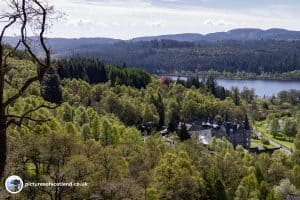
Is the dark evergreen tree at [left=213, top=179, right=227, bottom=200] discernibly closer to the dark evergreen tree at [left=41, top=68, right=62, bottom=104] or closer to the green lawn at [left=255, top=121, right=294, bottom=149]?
the dark evergreen tree at [left=41, top=68, right=62, bottom=104]

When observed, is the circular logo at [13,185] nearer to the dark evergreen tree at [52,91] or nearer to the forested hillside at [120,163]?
the forested hillside at [120,163]

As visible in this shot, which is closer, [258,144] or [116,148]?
A: [116,148]

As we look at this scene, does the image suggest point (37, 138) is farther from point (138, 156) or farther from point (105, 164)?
point (138, 156)

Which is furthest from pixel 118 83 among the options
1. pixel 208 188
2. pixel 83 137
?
pixel 208 188

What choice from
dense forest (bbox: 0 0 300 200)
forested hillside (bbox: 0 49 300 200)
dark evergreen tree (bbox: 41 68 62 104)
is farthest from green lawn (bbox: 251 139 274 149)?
dark evergreen tree (bbox: 41 68 62 104)

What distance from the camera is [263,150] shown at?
264 ft

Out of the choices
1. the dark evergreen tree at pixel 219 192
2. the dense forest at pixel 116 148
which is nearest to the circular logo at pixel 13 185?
the dense forest at pixel 116 148

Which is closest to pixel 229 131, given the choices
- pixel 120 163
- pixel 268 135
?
pixel 268 135

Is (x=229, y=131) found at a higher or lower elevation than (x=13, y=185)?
lower

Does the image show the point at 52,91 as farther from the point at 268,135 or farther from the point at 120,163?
the point at 120,163

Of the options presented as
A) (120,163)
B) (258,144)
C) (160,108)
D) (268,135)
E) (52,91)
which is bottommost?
(268,135)

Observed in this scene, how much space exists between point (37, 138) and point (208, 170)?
627 inches

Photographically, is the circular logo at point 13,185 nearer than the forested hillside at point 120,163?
Yes

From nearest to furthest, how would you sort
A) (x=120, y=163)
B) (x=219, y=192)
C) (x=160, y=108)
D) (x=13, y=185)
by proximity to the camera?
(x=13, y=185)
(x=120, y=163)
(x=219, y=192)
(x=160, y=108)
